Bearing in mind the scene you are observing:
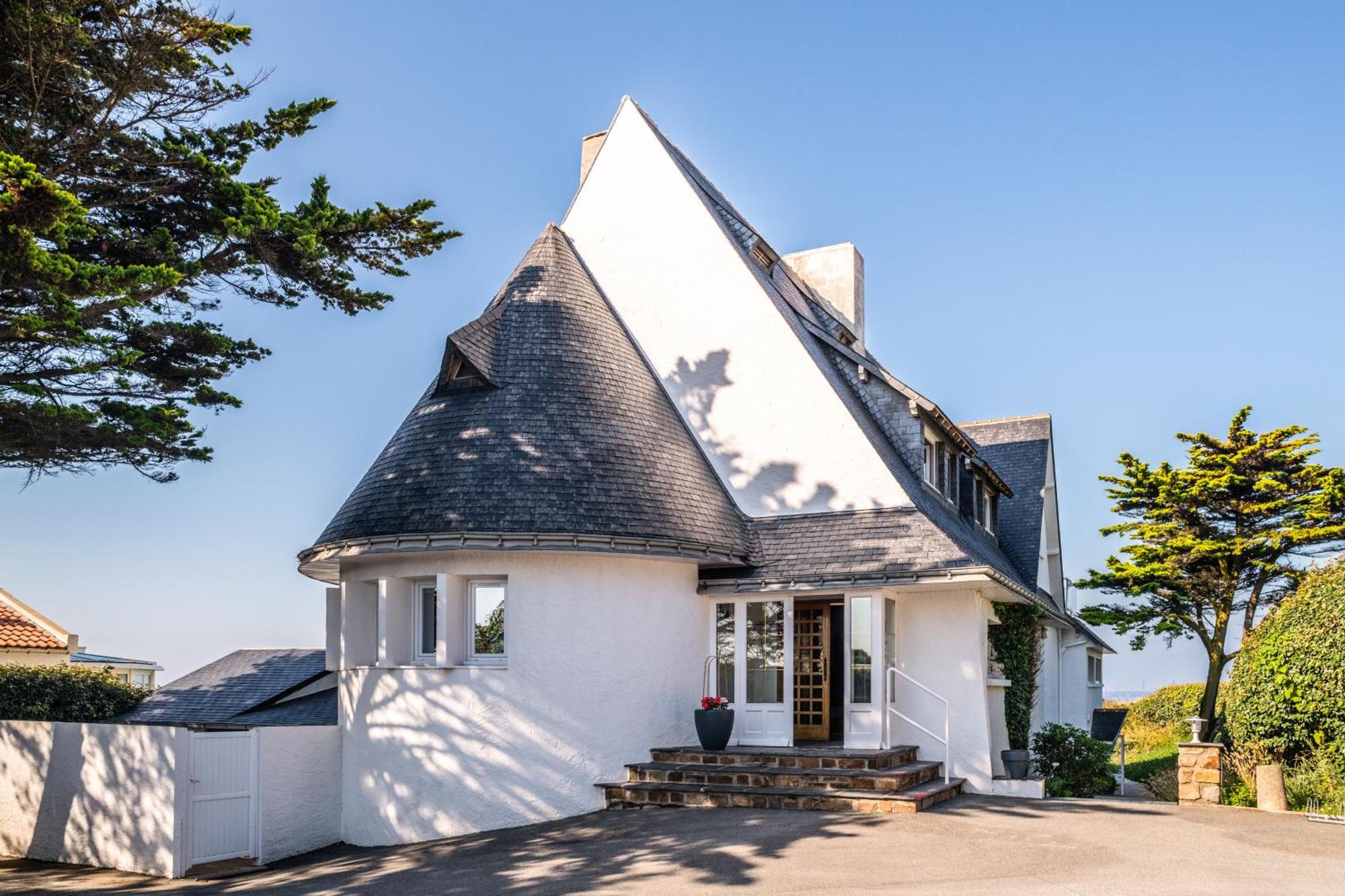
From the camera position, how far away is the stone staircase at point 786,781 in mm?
13680

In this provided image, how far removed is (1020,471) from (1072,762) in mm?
11391

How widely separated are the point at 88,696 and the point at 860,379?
15440mm

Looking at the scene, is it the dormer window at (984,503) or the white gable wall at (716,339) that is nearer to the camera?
the white gable wall at (716,339)

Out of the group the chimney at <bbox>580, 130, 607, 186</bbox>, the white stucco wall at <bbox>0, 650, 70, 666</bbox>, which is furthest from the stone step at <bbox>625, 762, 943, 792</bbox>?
the white stucco wall at <bbox>0, 650, 70, 666</bbox>

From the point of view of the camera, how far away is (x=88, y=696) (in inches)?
821

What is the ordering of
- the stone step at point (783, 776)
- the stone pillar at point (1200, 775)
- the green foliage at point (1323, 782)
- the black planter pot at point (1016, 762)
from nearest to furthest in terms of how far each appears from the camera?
1. the stone step at point (783, 776)
2. the green foliage at point (1323, 782)
3. the stone pillar at point (1200, 775)
4. the black planter pot at point (1016, 762)

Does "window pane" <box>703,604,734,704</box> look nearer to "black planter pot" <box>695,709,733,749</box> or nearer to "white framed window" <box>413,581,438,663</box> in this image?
"black planter pot" <box>695,709,733,749</box>

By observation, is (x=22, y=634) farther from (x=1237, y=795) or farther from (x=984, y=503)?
(x=1237, y=795)

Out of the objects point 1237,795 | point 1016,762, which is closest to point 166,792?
point 1016,762

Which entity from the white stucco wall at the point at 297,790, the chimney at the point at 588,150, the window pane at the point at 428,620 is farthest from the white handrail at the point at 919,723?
the chimney at the point at 588,150

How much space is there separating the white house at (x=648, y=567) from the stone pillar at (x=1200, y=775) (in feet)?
8.36

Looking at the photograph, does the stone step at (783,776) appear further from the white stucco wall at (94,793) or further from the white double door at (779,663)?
the white stucco wall at (94,793)

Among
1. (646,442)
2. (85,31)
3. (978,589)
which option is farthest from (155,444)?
(978,589)

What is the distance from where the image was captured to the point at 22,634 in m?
25.3
